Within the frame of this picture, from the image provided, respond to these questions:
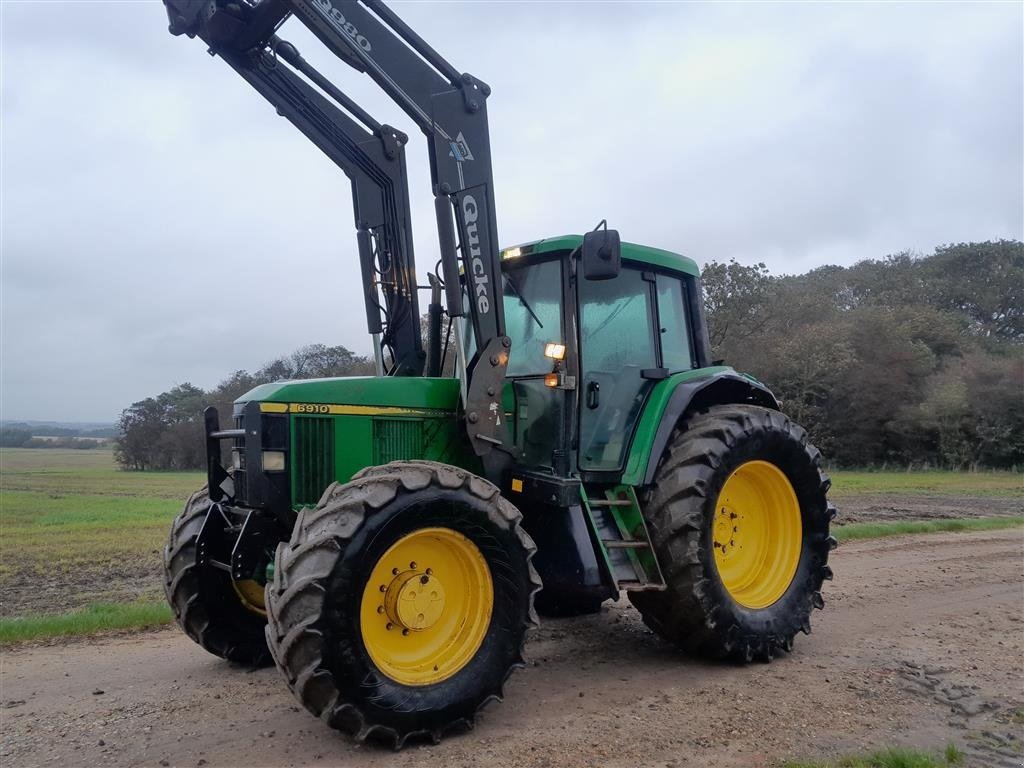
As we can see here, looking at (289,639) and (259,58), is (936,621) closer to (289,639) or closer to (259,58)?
(289,639)

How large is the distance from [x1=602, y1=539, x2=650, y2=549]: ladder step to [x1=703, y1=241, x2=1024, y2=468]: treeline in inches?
1058

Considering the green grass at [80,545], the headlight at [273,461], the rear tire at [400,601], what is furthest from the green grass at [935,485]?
the headlight at [273,461]

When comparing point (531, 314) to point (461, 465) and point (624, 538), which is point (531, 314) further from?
point (624, 538)

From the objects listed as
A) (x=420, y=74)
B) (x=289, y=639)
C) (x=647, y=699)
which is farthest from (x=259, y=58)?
(x=647, y=699)

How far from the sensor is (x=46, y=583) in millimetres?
10055

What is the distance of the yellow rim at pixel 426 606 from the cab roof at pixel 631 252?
2139 mm

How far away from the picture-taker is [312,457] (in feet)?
15.8

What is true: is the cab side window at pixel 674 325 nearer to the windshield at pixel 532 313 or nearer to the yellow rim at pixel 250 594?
the windshield at pixel 532 313

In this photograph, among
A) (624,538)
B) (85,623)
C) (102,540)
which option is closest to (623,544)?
(624,538)

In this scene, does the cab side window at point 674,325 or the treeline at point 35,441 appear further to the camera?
the treeline at point 35,441

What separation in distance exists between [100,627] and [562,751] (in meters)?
4.39

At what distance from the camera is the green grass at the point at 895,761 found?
3.66 m

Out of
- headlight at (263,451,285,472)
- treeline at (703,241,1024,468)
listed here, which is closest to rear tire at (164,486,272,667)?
headlight at (263,451,285,472)

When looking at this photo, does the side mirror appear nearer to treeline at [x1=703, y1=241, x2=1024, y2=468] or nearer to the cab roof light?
the cab roof light
